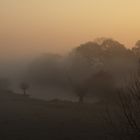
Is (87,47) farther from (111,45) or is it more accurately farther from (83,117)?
(83,117)

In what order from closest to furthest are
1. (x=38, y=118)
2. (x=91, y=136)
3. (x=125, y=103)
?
1. (x=125, y=103)
2. (x=91, y=136)
3. (x=38, y=118)

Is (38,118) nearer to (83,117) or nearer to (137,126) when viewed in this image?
(83,117)

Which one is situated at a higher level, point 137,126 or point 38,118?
point 137,126

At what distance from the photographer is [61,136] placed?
92.0 ft

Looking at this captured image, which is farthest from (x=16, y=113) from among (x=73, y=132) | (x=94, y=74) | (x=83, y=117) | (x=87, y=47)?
(x=87, y=47)

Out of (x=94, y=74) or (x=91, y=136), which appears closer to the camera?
(x=91, y=136)

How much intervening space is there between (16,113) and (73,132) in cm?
1009

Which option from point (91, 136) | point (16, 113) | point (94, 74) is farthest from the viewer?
point (94, 74)

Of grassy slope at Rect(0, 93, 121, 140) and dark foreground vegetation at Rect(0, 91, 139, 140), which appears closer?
dark foreground vegetation at Rect(0, 91, 139, 140)

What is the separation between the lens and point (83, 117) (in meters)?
36.6

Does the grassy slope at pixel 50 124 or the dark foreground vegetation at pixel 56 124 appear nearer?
the dark foreground vegetation at pixel 56 124

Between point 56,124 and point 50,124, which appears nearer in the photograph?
point 56,124

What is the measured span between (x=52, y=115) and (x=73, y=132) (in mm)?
8154

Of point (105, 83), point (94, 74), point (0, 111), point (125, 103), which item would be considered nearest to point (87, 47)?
point (94, 74)
